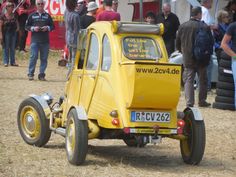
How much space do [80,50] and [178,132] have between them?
5.75 ft

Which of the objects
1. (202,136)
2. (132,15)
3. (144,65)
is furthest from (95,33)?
(132,15)

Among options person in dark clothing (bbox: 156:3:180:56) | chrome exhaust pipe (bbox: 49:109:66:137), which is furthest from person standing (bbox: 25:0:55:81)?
chrome exhaust pipe (bbox: 49:109:66:137)

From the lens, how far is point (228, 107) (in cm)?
1515

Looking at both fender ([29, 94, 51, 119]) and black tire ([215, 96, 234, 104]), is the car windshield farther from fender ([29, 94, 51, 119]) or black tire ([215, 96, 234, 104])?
black tire ([215, 96, 234, 104])

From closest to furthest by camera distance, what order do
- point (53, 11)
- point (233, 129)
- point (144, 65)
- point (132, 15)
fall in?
point (144, 65), point (233, 129), point (132, 15), point (53, 11)

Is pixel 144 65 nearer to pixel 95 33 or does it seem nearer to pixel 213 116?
pixel 95 33

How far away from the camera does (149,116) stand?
30.2ft

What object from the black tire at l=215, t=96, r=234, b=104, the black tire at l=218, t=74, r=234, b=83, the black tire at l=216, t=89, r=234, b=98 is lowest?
the black tire at l=215, t=96, r=234, b=104

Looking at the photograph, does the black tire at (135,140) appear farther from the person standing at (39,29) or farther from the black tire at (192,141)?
the person standing at (39,29)

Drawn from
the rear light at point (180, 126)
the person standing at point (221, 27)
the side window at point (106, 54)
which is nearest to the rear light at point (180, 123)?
the rear light at point (180, 126)

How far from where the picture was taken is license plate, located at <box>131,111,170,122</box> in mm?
9109

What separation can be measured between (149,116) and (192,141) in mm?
741

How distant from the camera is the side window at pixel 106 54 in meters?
9.54

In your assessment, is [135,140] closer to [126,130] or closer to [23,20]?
[126,130]
